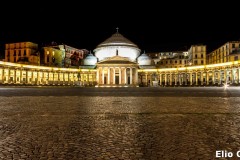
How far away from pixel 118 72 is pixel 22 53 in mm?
39632

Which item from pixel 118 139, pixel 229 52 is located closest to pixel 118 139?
pixel 118 139

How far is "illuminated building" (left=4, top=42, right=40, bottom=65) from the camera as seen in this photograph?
334 ft

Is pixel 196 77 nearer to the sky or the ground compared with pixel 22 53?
nearer to the ground

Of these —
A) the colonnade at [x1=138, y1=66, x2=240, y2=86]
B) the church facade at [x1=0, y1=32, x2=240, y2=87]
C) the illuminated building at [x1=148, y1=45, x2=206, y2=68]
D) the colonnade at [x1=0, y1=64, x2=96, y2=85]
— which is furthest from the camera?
the illuminated building at [x1=148, y1=45, x2=206, y2=68]

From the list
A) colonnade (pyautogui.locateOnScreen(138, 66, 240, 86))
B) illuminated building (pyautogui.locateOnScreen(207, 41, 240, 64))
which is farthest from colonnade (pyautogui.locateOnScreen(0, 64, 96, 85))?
illuminated building (pyautogui.locateOnScreen(207, 41, 240, 64))

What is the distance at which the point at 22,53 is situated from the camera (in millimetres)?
103438

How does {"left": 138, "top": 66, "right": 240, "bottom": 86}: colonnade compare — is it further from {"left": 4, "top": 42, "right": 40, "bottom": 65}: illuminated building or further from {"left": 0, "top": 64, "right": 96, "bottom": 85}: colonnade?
{"left": 4, "top": 42, "right": 40, "bottom": 65}: illuminated building

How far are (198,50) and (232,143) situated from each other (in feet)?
368

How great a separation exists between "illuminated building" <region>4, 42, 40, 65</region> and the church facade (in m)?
7.23

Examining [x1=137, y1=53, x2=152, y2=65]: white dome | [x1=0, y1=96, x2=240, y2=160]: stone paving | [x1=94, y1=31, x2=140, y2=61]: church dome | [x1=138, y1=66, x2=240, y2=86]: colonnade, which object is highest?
[x1=94, y1=31, x2=140, y2=61]: church dome

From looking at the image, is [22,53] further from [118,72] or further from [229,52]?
[229,52]

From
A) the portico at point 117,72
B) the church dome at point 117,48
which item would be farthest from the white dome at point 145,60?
the portico at point 117,72

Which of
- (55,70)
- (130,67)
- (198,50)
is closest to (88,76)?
(55,70)

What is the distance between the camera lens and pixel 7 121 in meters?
9.45
